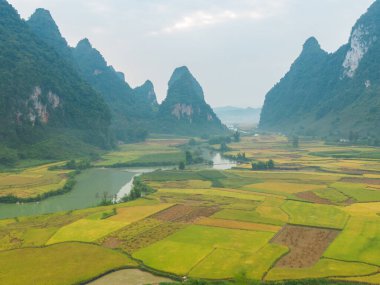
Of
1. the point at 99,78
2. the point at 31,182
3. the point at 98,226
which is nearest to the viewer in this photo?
the point at 98,226

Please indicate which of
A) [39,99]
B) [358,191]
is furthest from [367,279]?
[39,99]

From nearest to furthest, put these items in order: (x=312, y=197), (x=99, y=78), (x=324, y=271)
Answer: (x=324, y=271) → (x=312, y=197) → (x=99, y=78)

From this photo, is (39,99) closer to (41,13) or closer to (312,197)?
(41,13)

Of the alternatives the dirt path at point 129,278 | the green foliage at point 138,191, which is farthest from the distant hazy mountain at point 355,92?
the dirt path at point 129,278

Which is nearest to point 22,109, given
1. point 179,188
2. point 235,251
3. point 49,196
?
point 49,196

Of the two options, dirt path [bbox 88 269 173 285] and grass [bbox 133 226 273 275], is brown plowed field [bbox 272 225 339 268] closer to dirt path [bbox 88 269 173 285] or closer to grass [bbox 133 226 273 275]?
grass [bbox 133 226 273 275]

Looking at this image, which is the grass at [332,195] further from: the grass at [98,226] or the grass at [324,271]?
the grass at [324,271]

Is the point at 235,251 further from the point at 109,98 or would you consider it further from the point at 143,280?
the point at 109,98
